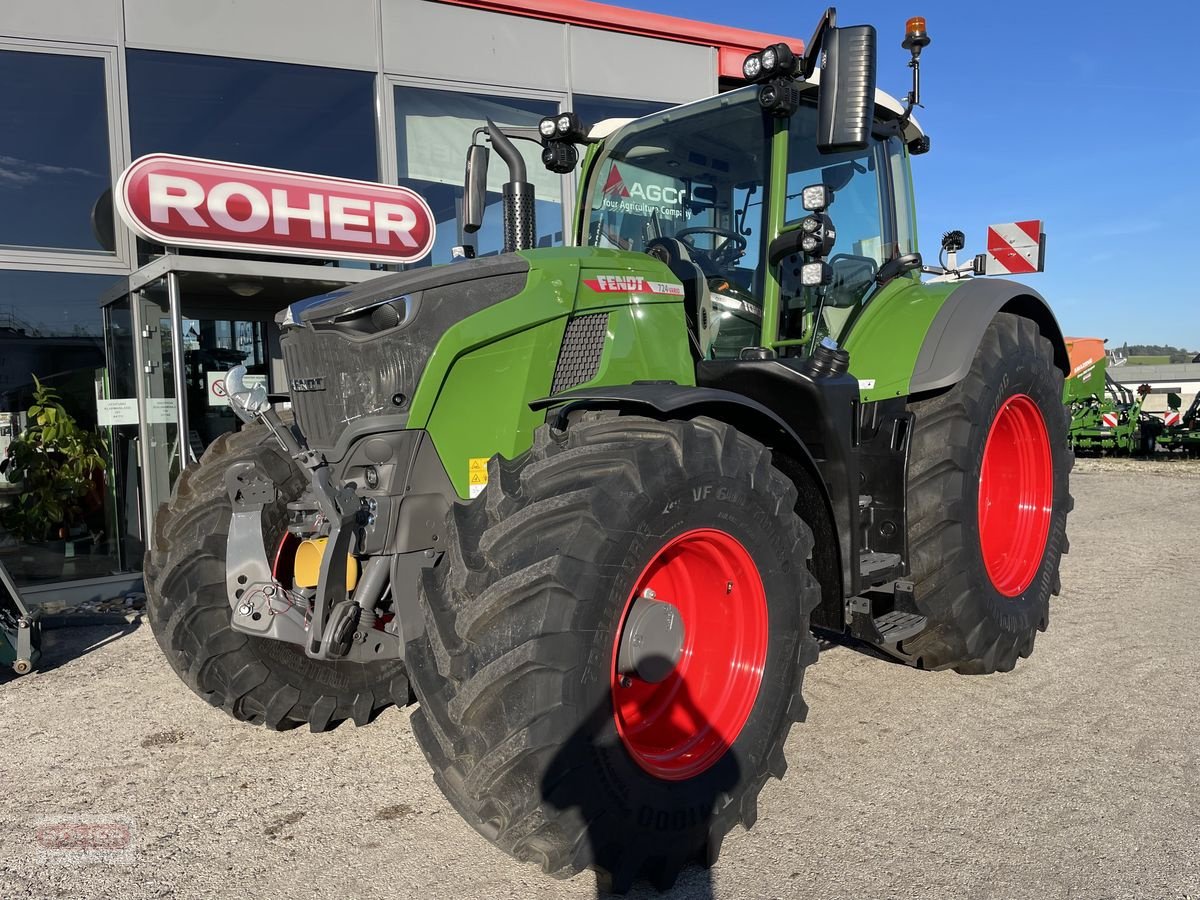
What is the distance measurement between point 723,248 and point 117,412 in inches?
208

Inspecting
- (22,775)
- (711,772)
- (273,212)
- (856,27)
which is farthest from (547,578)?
(273,212)

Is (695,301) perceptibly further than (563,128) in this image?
No

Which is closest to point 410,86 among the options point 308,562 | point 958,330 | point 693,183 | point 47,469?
point 47,469

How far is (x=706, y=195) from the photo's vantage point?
3.79 meters

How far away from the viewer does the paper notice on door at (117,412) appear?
6789mm

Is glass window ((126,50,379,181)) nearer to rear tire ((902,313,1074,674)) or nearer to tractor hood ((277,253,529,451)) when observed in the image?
tractor hood ((277,253,529,451))

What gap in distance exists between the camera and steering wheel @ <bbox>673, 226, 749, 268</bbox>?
3703 mm

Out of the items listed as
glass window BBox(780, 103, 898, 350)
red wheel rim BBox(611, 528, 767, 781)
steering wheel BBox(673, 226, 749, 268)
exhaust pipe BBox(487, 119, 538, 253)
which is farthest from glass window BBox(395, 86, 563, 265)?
red wheel rim BBox(611, 528, 767, 781)

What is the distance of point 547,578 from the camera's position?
2184 mm

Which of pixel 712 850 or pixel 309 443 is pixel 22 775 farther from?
pixel 712 850

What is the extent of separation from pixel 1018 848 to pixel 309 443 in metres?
2.55

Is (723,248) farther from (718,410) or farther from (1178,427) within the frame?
(1178,427)

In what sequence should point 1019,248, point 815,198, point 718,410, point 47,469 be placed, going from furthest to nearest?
1. point 47,469
2. point 1019,248
3. point 815,198
4. point 718,410

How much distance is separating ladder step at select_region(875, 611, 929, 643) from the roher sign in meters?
5.09
